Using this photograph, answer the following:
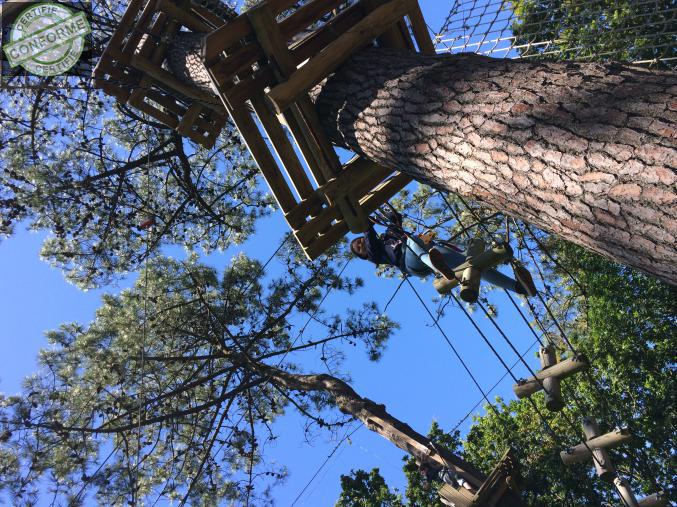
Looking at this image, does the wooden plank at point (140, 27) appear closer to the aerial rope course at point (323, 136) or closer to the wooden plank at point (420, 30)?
the aerial rope course at point (323, 136)

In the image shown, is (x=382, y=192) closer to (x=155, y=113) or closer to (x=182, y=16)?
(x=182, y=16)

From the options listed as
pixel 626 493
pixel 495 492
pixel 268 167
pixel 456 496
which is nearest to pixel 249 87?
pixel 268 167

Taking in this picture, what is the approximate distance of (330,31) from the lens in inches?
107

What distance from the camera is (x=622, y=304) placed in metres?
7.19

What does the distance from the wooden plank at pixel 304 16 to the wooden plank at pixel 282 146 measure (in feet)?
1.16

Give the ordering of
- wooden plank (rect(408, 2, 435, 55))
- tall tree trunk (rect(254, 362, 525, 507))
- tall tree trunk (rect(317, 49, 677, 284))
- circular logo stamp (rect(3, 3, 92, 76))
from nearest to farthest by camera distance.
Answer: tall tree trunk (rect(317, 49, 677, 284))
wooden plank (rect(408, 2, 435, 55))
tall tree trunk (rect(254, 362, 525, 507))
circular logo stamp (rect(3, 3, 92, 76))

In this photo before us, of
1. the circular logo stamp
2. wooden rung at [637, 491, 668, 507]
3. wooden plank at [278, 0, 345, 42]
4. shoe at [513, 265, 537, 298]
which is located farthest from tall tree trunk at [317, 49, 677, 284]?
the circular logo stamp

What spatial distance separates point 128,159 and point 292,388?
11.3 feet

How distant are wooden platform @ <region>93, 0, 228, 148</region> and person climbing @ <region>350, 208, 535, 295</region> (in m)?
1.71

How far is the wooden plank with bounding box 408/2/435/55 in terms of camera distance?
9.30 feet

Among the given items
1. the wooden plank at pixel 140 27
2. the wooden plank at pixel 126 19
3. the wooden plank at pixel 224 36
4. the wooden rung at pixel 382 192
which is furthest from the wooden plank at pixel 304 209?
the wooden plank at pixel 126 19

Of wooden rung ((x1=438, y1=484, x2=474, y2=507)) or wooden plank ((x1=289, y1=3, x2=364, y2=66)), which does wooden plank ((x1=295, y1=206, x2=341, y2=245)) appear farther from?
wooden rung ((x1=438, y1=484, x2=474, y2=507))

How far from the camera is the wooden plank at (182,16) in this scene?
153 inches

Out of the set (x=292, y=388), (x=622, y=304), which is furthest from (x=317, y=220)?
(x=622, y=304)
